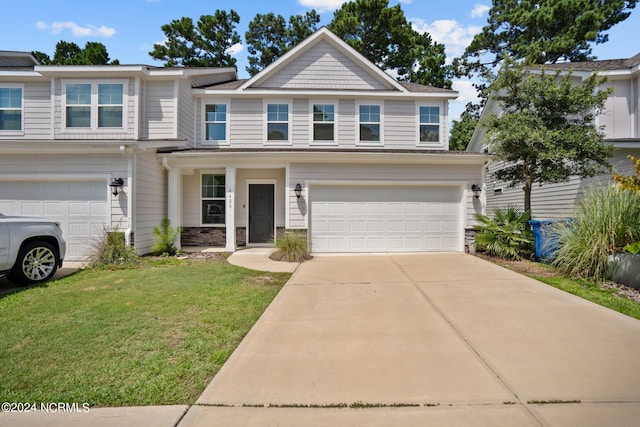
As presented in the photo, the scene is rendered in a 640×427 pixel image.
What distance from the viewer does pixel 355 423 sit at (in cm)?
243

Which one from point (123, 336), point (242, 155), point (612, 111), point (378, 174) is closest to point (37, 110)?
point (242, 155)

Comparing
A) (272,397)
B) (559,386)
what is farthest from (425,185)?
(272,397)

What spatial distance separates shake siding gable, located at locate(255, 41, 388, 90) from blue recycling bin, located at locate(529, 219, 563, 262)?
Answer: 6.93 metres

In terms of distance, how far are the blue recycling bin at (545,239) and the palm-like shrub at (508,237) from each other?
11.9 inches

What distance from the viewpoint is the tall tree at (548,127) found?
904 centimetres

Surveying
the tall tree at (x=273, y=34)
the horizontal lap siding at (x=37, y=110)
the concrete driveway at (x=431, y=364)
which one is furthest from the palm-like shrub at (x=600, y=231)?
the tall tree at (x=273, y=34)

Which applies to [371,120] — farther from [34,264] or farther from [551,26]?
[551,26]

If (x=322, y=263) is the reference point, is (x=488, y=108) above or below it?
above

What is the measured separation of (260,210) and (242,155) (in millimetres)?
2291

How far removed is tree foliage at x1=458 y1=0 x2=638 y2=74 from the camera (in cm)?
1956

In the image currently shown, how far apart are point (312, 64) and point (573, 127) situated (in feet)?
27.6

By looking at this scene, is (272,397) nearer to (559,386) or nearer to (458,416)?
(458,416)

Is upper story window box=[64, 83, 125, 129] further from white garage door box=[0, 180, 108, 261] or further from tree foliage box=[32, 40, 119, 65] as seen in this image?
tree foliage box=[32, 40, 119, 65]

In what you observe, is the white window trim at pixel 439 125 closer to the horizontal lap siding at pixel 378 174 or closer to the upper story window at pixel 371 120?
the upper story window at pixel 371 120
